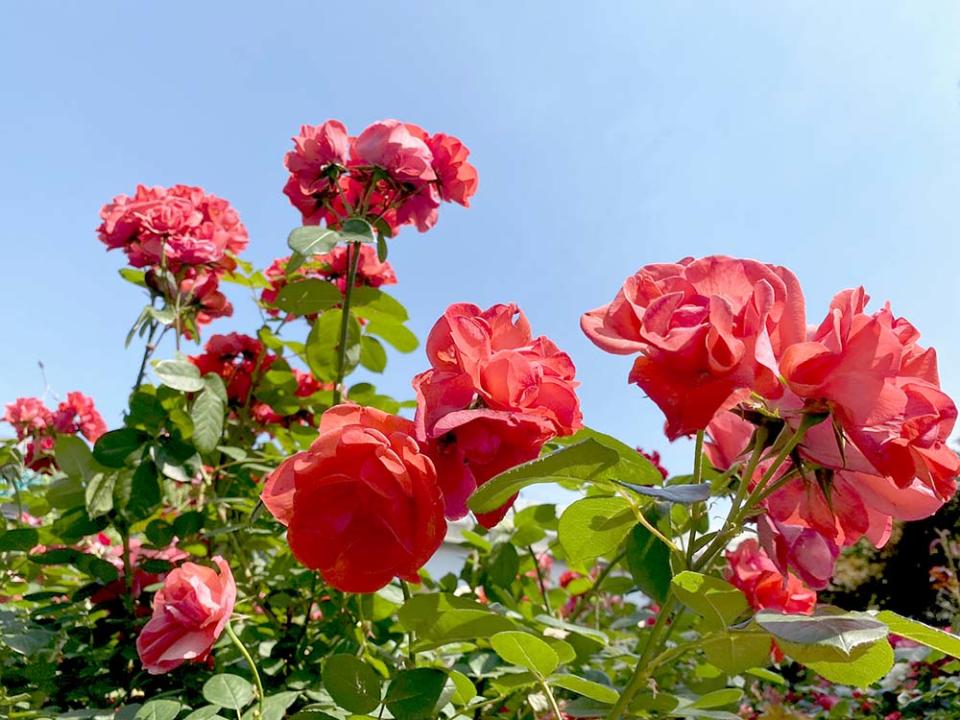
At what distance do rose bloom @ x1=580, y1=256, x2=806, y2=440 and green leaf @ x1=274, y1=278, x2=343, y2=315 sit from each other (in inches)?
39.4

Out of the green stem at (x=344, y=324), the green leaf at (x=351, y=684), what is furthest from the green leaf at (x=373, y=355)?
the green leaf at (x=351, y=684)

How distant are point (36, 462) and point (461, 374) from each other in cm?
182

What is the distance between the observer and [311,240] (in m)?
1.32

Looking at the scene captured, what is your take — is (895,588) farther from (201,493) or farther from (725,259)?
(725,259)

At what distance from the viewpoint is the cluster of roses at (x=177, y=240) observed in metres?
1.70

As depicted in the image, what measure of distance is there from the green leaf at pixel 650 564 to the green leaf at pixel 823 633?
0.90 ft

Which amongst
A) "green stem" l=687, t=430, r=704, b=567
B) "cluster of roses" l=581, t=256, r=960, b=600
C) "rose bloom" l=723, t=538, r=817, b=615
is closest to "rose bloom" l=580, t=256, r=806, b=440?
"cluster of roses" l=581, t=256, r=960, b=600

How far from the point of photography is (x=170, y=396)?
5.28ft

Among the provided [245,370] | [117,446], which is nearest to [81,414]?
[245,370]

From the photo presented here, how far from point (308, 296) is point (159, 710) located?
870 mm

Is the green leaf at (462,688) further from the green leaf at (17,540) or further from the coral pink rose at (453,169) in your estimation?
the coral pink rose at (453,169)

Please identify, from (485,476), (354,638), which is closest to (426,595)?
(485,476)

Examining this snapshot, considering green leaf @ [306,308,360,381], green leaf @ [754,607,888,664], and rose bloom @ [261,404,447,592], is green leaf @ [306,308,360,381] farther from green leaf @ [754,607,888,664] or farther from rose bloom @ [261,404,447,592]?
green leaf @ [754,607,888,664]

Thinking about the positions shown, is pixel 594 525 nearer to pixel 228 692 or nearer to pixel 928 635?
pixel 928 635
